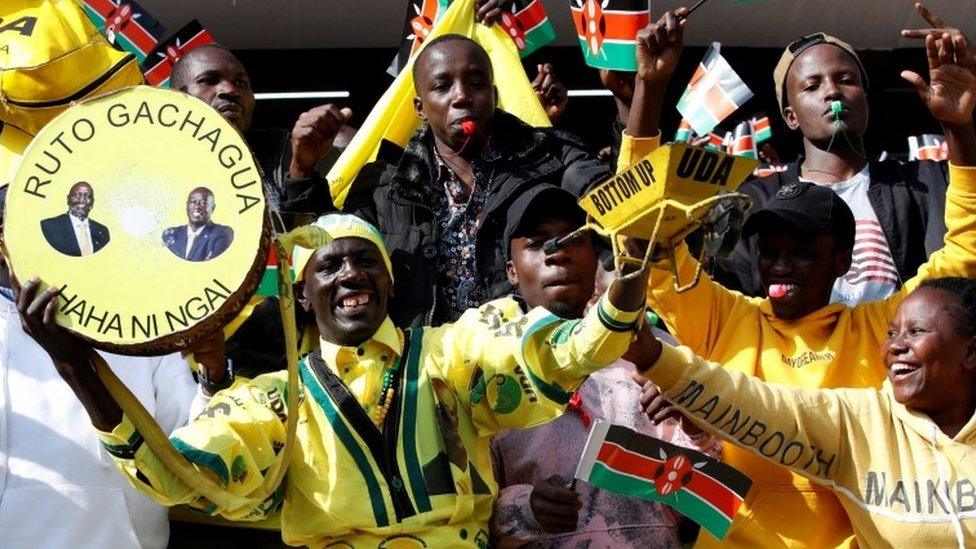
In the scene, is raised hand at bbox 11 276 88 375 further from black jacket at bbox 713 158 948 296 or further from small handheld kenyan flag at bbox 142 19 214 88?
small handheld kenyan flag at bbox 142 19 214 88

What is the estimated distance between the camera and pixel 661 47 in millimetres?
4844

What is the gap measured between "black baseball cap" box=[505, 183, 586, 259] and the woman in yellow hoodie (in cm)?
57

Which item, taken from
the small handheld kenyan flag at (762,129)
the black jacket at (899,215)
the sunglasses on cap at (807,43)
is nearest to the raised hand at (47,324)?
the black jacket at (899,215)

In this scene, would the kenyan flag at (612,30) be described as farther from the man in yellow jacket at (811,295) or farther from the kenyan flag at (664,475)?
the kenyan flag at (664,475)

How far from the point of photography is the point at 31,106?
524 centimetres

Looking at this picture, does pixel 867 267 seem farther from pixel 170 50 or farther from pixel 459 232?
pixel 170 50

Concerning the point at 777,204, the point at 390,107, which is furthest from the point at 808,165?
the point at 390,107

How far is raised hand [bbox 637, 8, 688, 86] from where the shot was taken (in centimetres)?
483

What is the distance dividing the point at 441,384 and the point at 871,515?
117 cm

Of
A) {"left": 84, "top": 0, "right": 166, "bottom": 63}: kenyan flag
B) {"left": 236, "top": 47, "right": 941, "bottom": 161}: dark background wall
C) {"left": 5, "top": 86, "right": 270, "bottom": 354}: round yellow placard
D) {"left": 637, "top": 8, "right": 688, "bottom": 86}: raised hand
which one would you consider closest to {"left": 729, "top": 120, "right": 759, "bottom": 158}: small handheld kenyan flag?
{"left": 236, "top": 47, "right": 941, "bottom": 161}: dark background wall

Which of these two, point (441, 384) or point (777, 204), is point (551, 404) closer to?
point (441, 384)

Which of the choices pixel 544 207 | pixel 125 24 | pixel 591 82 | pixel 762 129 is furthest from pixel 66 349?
pixel 591 82

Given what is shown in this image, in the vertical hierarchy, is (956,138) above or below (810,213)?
above

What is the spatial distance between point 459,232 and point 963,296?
1.57 metres
